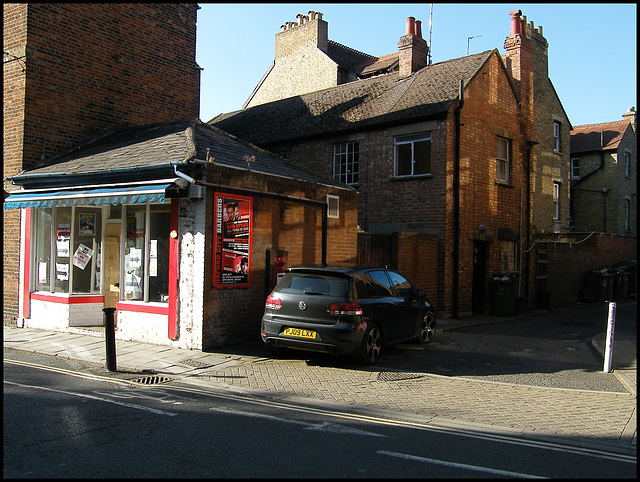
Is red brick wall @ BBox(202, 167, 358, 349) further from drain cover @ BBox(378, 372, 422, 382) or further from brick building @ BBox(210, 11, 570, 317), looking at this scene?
drain cover @ BBox(378, 372, 422, 382)

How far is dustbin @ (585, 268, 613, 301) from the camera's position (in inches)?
932

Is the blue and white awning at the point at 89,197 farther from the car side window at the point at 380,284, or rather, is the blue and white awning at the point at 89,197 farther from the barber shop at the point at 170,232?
the car side window at the point at 380,284

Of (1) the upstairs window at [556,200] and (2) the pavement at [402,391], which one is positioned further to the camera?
(1) the upstairs window at [556,200]

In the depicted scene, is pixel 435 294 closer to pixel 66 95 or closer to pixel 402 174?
pixel 402 174

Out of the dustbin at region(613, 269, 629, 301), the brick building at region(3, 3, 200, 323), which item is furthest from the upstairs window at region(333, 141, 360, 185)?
the dustbin at region(613, 269, 629, 301)

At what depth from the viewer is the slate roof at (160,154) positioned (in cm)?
1092

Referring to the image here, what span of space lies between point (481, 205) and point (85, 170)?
11.7 metres

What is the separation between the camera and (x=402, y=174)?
17734mm

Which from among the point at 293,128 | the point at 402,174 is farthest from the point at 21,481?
the point at 293,128

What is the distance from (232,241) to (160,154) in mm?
2282

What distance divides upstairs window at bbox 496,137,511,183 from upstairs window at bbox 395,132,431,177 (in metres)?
3.23

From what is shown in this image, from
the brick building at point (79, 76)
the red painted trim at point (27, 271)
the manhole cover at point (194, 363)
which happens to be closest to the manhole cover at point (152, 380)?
the manhole cover at point (194, 363)

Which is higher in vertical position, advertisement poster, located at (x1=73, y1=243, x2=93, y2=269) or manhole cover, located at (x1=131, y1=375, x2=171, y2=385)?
advertisement poster, located at (x1=73, y1=243, x2=93, y2=269)

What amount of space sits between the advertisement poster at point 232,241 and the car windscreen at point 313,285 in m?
1.50
